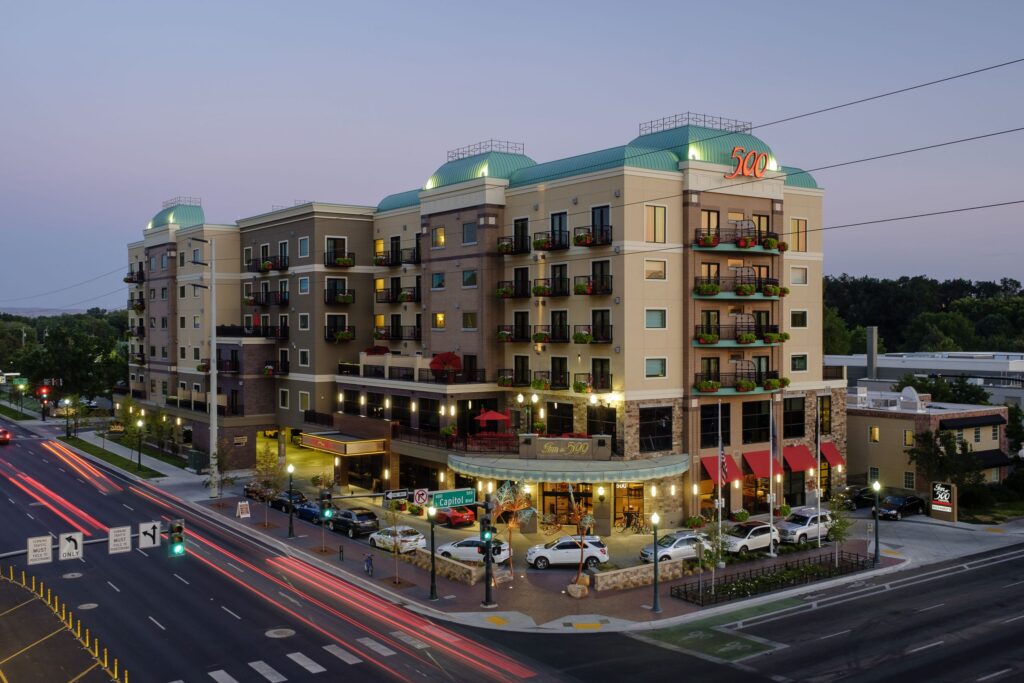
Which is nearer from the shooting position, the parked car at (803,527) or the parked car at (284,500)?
the parked car at (803,527)

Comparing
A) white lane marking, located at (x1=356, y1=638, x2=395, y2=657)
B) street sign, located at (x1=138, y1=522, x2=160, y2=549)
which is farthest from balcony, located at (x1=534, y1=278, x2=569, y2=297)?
street sign, located at (x1=138, y1=522, x2=160, y2=549)

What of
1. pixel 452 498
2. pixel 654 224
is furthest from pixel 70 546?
pixel 654 224

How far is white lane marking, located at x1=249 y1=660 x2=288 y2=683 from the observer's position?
27969mm

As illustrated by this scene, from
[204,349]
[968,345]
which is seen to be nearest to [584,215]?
[204,349]

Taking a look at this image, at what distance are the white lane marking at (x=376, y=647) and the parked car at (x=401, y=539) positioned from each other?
12.4 m

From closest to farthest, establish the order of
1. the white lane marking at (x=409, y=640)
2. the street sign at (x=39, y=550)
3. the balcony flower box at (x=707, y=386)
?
1. the street sign at (x=39, y=550)
2. the white lane marking at (x=409, y=640)
3. the balcony flower box at (x=707, y=386)

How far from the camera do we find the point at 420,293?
6756 centimetres

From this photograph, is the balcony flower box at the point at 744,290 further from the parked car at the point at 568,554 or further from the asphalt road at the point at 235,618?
the asphalt road at the point at 235,618

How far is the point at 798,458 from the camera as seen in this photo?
5784 cm

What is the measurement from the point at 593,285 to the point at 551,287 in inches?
173

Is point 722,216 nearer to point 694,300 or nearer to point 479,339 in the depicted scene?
point 694,300

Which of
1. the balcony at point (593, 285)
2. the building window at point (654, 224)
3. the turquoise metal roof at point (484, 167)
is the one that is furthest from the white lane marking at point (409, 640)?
the turquoise metal roof at point (484, 167)

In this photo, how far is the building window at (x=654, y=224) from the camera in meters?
51.8

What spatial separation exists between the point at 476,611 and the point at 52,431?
83756 mm
